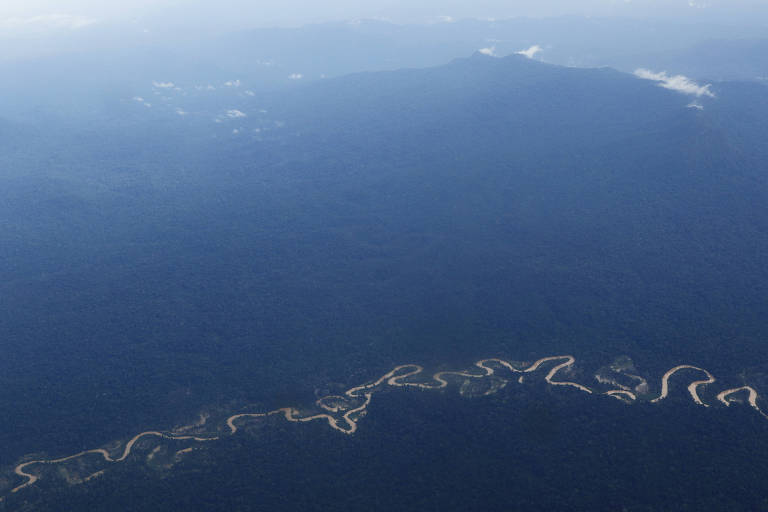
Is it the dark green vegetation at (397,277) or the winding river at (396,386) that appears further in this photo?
the winding river at (396,386)

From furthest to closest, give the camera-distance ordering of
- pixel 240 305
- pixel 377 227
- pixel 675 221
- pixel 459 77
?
pixel 459 77 → pixel 377 227 → pixel 675 221 → pixel 240 305

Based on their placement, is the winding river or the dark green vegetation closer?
A: the dark green vegetation

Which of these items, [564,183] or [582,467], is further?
[564,183]

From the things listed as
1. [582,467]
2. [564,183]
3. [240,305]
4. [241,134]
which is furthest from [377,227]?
[241,134]

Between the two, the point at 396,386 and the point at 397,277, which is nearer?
the point at 396,386

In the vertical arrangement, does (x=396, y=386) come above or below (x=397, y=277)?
below

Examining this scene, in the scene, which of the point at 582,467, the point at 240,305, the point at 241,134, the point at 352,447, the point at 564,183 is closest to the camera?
the point at 582,467

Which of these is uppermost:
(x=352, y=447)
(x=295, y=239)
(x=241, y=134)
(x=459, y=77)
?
(x=459, y=77)

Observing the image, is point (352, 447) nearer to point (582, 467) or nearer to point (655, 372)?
point (582, 467)
